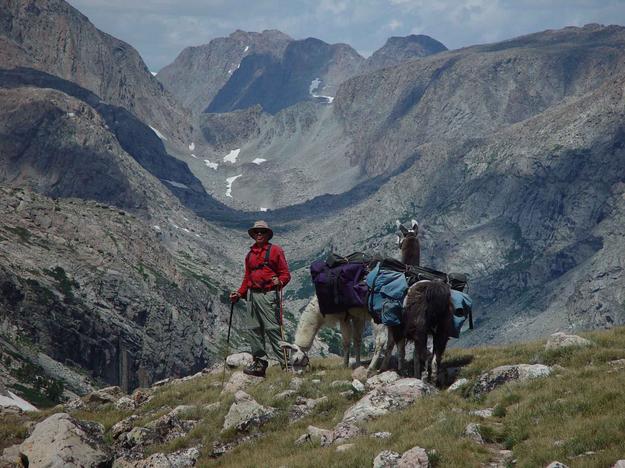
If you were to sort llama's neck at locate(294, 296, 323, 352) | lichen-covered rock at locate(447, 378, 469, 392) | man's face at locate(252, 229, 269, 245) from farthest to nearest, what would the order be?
llama's neck at locate(294, 296, 323, 352), man's face at locate(252, 229, 269, 245), lichen-covered rock at locate(447, 378, 469, 392)

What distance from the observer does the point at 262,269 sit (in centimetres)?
2300

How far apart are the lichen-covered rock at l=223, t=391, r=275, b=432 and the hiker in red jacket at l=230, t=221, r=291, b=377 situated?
3414 millimetres

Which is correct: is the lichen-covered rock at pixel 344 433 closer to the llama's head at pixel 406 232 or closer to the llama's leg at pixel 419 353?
the llama's leg at pixel 419 353

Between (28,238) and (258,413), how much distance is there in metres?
187

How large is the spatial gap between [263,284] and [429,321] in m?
4.91

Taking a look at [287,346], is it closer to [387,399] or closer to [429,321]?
[429,321]

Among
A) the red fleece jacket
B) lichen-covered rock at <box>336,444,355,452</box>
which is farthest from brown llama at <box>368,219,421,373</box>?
lichen-covered rock at <box>336,444,355,452</box>

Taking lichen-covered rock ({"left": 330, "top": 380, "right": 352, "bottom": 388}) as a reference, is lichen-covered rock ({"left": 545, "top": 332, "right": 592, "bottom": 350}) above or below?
above

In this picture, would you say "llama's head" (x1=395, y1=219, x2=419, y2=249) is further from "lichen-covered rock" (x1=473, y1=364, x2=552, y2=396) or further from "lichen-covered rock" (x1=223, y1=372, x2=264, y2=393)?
"lichen-covered rock" (x1=473, y1=364, x2=552, y2=396)

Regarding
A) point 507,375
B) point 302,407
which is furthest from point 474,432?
point 302,407

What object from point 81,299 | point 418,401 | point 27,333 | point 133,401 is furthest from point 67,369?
point 418,401

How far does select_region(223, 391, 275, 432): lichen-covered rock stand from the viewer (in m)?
19.1

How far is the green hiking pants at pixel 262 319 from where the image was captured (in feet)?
75.1

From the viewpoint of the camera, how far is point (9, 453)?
18.3 meters
